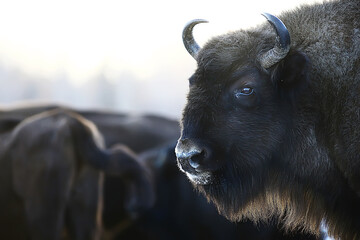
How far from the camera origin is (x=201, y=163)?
367cm

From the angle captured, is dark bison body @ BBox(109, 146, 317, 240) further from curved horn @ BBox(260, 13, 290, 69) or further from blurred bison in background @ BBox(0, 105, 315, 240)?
curved horn @ BBox(260, 13, 290, 69)

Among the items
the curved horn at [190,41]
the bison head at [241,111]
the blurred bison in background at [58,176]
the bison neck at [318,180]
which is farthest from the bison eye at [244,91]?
the blurred bison in background at [58,176]

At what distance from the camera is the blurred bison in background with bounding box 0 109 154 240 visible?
6484 mm

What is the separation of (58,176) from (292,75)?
3538 millimetres

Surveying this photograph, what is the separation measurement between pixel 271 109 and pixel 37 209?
3.65 metres

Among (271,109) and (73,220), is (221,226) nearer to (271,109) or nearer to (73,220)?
(73,220)

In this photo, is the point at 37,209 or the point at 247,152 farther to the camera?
the point at 37,209

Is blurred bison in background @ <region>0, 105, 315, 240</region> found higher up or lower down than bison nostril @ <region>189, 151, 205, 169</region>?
lower down

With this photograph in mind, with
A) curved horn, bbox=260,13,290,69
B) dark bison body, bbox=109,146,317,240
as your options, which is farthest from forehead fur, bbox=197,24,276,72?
dark bison body, bbox=109,146,317,240

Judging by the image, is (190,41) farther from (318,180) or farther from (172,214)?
(172,214)

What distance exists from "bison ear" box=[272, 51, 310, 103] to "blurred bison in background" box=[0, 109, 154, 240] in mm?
3422

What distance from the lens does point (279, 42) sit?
367 cm

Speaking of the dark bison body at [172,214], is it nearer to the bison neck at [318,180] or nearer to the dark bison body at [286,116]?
the bison neck at [318,180]

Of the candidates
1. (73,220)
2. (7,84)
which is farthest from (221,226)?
(7,84)
